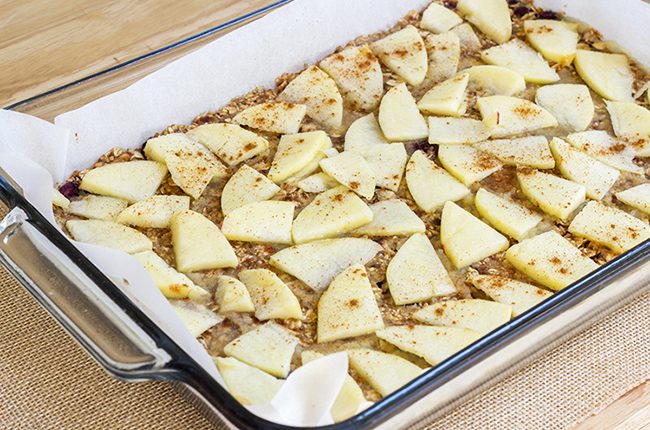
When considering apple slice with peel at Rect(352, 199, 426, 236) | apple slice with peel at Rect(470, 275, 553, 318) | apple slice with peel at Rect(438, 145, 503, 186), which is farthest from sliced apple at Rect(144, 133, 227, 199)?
apple slice with peel at Rect(470, 275, 553, 318)

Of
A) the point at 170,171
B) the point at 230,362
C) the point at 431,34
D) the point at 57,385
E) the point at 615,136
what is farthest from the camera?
the point at 431,34

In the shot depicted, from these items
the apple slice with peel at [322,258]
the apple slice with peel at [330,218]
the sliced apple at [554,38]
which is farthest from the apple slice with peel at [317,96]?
the sliced apple at [554,38]

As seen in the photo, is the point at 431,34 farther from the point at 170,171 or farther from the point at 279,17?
the point at 170,171

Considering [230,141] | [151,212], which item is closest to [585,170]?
[230,141]

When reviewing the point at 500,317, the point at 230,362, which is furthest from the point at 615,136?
the point at 230,362

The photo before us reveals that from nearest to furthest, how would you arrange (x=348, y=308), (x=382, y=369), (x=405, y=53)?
(x=382, y=369)
(x=348, y=308)
(x=405, y=53)

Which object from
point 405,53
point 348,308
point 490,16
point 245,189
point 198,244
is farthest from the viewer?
Result: point 490,16

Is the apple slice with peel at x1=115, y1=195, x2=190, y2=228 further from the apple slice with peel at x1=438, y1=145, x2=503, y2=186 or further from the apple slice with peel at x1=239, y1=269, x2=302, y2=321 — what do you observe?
the apple slice with peel at x1=438, y1=145, x2=503, y2=186

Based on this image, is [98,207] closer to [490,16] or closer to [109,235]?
[109,235]
